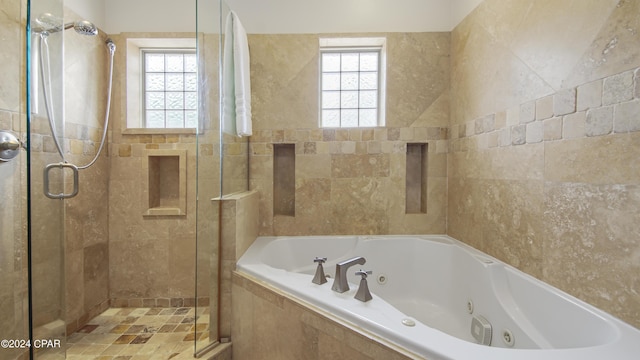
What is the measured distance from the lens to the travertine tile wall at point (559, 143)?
3.02ft

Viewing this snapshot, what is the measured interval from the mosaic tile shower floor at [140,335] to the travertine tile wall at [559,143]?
5.78 feet

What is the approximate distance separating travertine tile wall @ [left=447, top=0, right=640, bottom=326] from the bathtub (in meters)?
0.10

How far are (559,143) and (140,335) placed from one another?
8.22 feet

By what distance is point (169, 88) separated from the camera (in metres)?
2.25

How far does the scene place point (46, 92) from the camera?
1204mm

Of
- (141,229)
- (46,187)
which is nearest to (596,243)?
(46,187)

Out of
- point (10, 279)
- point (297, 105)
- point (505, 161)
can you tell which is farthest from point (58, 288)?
point (505, 161)

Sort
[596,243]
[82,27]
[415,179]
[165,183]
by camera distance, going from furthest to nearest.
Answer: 1. [415,179]
2. [165,183]
3. [82,27]
4. [596,243]

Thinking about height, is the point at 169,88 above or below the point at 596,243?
above

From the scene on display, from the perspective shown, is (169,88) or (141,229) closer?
(141,229)

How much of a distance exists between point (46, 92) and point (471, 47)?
2421 millimetres

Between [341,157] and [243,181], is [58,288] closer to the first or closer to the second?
[243,181]

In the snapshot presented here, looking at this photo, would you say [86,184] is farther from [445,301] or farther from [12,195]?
[445,301]

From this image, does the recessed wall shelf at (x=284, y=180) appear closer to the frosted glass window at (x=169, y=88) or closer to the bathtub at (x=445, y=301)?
the bathtub at (x=445, y=301)
